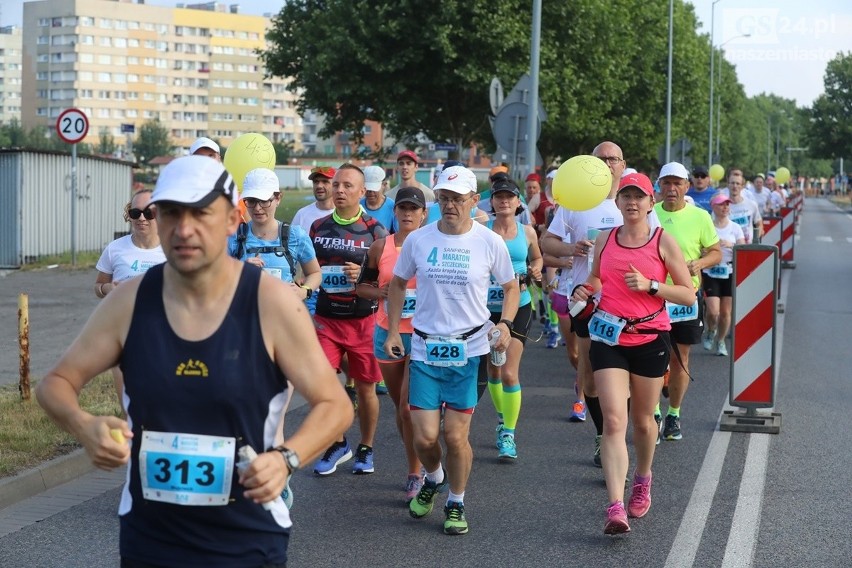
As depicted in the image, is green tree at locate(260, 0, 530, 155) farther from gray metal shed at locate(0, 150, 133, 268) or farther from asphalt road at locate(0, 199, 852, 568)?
asphalt road at locate(0, 199, 852, 568)

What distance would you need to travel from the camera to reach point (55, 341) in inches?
564

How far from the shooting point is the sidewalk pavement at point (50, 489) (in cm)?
711

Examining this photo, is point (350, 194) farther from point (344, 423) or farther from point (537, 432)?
point (344, 423)

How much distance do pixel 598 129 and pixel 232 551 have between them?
46788 millimetres

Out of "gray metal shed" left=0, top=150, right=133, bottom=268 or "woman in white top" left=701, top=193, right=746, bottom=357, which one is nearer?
"woman in white top" left=701, top=193, right=746, bottom=357

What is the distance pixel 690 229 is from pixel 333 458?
2.95 m

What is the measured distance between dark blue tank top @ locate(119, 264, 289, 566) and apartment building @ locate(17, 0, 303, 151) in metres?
173

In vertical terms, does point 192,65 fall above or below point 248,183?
above

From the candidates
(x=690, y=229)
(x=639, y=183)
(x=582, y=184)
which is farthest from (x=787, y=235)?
(x=639, y=183)

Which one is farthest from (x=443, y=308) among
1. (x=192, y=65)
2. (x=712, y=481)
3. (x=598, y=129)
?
(x=192, y=65)

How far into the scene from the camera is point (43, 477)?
7.72m

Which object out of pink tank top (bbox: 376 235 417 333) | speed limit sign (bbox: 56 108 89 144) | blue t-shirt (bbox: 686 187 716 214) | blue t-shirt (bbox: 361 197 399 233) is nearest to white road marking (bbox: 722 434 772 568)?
pink tank top (bbox: 376 235 417 333)

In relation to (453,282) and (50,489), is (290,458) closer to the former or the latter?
(453,282)

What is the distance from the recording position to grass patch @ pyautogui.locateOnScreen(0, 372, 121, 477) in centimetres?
785
